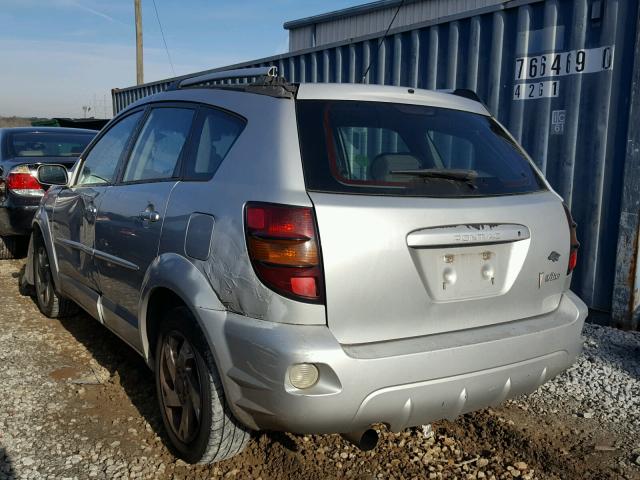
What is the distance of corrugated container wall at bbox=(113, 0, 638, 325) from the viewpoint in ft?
15.0

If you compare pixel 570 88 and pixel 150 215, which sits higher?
pixel 570 88

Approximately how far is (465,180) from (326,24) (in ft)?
54.9

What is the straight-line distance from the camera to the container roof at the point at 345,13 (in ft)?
53.8

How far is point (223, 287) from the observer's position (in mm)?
2250

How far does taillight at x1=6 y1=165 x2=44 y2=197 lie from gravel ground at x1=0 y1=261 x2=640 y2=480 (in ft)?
9.53

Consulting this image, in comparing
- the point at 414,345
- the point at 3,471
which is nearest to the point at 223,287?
the point at 414,345

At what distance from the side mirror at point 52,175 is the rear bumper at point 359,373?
249cm

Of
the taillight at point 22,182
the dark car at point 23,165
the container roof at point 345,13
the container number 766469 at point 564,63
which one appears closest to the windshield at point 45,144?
the dark car at point 23,165

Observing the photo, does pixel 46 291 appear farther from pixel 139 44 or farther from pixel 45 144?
pixel 139 44

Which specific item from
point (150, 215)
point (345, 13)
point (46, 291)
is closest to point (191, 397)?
point (150, 215)

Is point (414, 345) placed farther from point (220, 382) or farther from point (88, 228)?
point (88, 228)

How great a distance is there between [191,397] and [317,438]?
737mm

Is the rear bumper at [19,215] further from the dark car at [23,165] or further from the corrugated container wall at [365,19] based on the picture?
the corrugated container wall at [365,19]

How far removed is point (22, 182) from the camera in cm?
639
